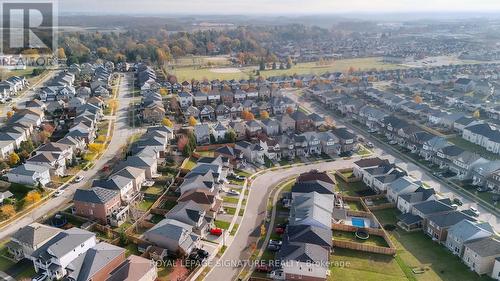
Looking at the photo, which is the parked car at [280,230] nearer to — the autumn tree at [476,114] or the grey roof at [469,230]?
the grey roof at [469,230]

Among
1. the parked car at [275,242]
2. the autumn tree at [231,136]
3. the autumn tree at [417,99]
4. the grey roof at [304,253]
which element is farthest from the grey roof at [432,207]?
the autumn tree at [417,99]

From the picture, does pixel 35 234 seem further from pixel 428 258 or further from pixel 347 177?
pixel 347 177

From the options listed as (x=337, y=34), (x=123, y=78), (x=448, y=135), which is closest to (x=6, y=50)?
(x=123, y=78)

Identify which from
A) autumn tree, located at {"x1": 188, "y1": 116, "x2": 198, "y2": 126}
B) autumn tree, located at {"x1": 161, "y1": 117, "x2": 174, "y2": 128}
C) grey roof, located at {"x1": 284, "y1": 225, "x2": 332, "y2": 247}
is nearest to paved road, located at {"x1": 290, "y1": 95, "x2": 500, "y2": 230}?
grey roof, located at {"x1": 284, "y1": 225, "x2": 332, "y2": 247}

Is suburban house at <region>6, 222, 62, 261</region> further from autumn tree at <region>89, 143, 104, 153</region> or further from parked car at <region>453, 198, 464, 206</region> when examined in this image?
parked car at <region>453, 198, 464, 206</region>

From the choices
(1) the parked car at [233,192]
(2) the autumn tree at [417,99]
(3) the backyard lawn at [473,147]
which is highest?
(2) the autumn tree at [417,99]

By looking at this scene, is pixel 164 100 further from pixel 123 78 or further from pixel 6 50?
pixel 6 50
